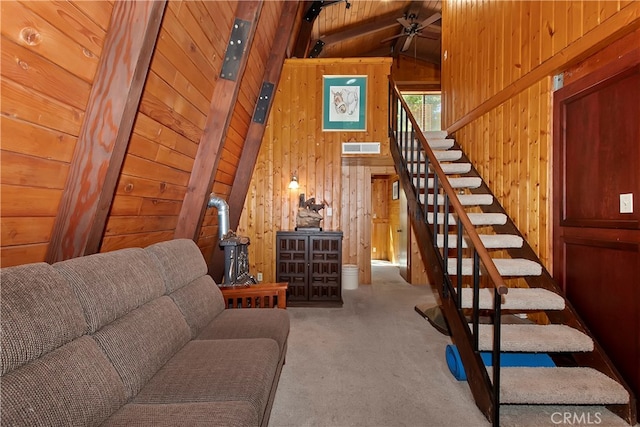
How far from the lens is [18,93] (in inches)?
45.5

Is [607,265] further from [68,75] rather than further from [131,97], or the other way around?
[68,75]

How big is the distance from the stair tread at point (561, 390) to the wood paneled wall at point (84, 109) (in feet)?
8.14

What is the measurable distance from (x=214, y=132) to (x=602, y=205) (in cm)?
275

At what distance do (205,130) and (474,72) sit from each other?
3.08 metres

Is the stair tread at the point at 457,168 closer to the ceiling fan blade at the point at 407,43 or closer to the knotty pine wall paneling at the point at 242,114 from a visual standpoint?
the knotty pine wall paneling at the point at 242,114

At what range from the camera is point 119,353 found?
1268 mm

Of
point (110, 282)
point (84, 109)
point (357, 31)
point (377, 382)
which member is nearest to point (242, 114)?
point (84, 109)

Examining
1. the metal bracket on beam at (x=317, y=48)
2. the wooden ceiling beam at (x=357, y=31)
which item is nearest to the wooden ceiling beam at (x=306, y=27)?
the metal bracket on beam at (x=317, y=48)

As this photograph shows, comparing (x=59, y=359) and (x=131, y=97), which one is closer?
(x=59, y=359)

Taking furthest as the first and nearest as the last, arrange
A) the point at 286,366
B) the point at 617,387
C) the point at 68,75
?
the point at 286,366 → the point at 617,387 → the point at 68,75

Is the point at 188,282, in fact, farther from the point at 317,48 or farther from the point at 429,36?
the point at 429,36

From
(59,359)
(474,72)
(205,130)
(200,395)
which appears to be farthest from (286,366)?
(474,72)

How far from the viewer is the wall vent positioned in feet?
15.1

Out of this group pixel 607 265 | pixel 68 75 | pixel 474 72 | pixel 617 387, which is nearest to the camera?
pixel 68 75
